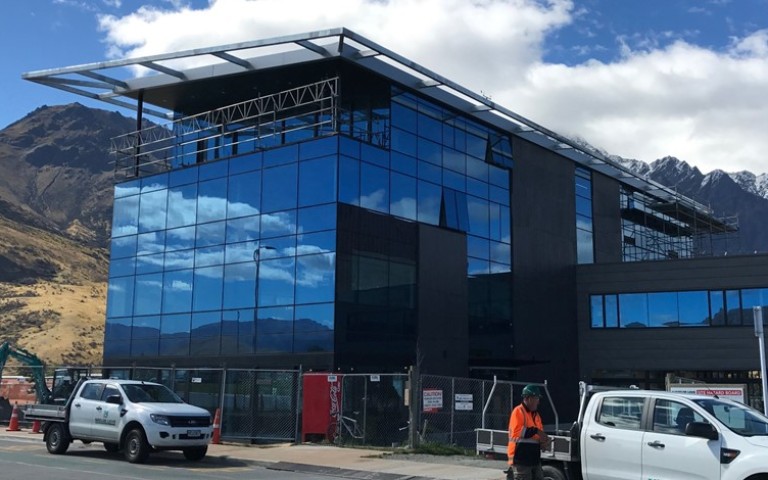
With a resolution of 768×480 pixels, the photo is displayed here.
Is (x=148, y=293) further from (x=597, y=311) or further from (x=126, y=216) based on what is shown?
(x=597, y=311)

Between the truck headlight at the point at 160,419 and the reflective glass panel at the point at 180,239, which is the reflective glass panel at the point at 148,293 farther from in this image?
the truck headlight at the point at 160,419

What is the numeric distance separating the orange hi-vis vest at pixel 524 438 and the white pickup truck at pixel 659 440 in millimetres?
1945

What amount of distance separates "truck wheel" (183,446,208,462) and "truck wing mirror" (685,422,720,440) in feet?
37.9

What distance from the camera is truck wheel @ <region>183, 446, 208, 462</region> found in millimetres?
18359

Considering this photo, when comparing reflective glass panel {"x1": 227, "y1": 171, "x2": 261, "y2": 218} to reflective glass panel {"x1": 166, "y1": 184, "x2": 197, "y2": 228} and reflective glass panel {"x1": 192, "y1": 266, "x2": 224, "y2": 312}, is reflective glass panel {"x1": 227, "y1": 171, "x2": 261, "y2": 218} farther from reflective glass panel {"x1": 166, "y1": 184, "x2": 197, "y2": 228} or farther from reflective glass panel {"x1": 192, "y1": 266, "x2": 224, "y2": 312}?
reflective glass panel {"x1": 192, "y1": 266, "x2": 224, "y2": 312}

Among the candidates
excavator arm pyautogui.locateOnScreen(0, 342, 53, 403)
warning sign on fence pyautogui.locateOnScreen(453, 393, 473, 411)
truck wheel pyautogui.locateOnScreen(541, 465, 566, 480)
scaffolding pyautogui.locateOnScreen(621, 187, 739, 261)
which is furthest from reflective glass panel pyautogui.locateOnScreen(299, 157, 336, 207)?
scaffolding pyautogui.locateOnScreen(621, 187, 739, 261)

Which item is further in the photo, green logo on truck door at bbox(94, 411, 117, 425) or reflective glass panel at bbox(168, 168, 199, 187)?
reflective glass panel at bbox(168, 168, 199, 187)

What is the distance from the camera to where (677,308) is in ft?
122

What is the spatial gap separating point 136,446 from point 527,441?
10802 millimetres

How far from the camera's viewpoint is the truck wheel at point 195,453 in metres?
18.4

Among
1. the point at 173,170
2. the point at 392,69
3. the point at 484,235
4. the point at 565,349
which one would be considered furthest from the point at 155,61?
the point at 565,349

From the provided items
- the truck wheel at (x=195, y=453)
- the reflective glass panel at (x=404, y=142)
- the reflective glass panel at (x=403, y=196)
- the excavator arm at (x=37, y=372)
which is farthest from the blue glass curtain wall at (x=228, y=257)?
the truck wheel at (x=195, y=453)

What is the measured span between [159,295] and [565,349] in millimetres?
19122

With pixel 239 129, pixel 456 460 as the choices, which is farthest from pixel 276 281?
pixel 456 460
